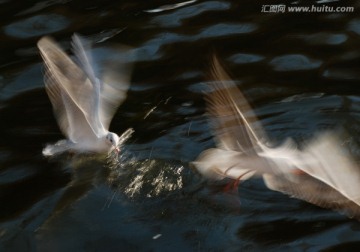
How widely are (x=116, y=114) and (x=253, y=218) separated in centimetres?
177

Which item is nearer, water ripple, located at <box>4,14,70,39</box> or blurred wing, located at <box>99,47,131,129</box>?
blurred wing, located at <box>99,47,131,129</box>

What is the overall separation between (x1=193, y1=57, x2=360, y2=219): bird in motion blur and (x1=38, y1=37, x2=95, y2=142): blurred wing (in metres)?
0.88

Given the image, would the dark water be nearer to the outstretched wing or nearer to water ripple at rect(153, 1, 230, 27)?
water ripple at rect(153, 1, 230, 27)

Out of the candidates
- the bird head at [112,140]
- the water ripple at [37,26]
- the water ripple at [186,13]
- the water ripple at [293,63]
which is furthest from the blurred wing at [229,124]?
the water ripple at [37,26]

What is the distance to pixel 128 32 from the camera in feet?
24.6

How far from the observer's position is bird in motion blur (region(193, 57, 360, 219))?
446 cm

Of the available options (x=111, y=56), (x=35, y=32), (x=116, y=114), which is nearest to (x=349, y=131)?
(x=116, y=114)

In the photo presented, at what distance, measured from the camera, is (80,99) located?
5559 millimetres

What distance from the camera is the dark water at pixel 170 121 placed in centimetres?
494

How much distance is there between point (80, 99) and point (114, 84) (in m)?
0.76

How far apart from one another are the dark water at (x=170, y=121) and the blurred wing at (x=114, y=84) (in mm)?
108

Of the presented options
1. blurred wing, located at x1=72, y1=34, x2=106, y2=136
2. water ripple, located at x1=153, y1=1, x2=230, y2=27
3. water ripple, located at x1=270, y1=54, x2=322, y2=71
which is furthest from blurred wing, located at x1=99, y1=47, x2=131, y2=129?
water ripple, located at x1=270, y1=54, x2=322, y2=71

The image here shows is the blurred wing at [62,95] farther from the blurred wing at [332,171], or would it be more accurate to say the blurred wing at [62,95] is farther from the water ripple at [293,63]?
the water ripple at [293,63]

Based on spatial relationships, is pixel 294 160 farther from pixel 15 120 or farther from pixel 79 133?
pixel 15 120
